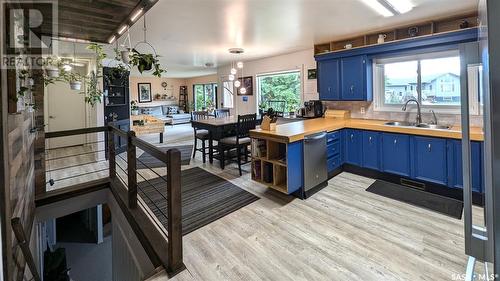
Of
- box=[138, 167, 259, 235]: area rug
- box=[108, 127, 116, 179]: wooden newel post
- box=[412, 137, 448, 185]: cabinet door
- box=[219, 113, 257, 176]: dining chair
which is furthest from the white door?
box=[412, 137, 448, 185]: cabinet door

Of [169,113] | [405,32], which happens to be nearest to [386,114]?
[405,32]

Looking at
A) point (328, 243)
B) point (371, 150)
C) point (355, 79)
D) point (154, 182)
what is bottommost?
point (328, 243)

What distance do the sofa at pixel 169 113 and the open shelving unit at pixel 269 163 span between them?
339 inches

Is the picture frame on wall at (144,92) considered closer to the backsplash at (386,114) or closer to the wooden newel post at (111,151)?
the wooden newel post at (111,151)

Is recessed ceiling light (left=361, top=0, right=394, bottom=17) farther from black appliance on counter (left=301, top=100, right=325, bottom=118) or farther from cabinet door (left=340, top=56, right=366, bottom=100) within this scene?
black appliance on counter (left=301, top=100, right=325, bottom=118)

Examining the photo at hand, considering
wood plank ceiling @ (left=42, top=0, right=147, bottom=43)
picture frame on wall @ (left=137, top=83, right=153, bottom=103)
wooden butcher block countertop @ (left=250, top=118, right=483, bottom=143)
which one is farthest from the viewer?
picture frame on wall @ (left=137, top=83, right=153, bottom=103)

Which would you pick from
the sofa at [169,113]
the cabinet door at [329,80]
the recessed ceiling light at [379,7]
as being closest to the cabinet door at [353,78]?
the cabinet door at [329,80]

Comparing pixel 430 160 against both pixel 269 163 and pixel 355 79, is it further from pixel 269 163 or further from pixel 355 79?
pixel 269 163

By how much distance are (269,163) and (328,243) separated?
4.41ft

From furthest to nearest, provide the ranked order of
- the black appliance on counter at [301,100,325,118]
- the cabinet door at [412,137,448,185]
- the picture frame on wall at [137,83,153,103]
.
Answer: the picture frame on wall at [137,83,153,103] → the black appliance on counter at [301,100,325,118] → the cabinet door at [412,137,448,185]

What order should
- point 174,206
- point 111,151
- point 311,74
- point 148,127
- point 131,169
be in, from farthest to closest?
1. point 148,127
2. point 311,74
3. point 111,151
4. point 131,169
5. point 174,206

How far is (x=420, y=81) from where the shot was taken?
3859 millimetres

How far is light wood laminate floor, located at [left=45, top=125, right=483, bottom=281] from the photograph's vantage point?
6.30ft

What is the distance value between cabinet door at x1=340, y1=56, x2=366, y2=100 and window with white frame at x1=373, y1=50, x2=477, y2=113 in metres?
0.35
